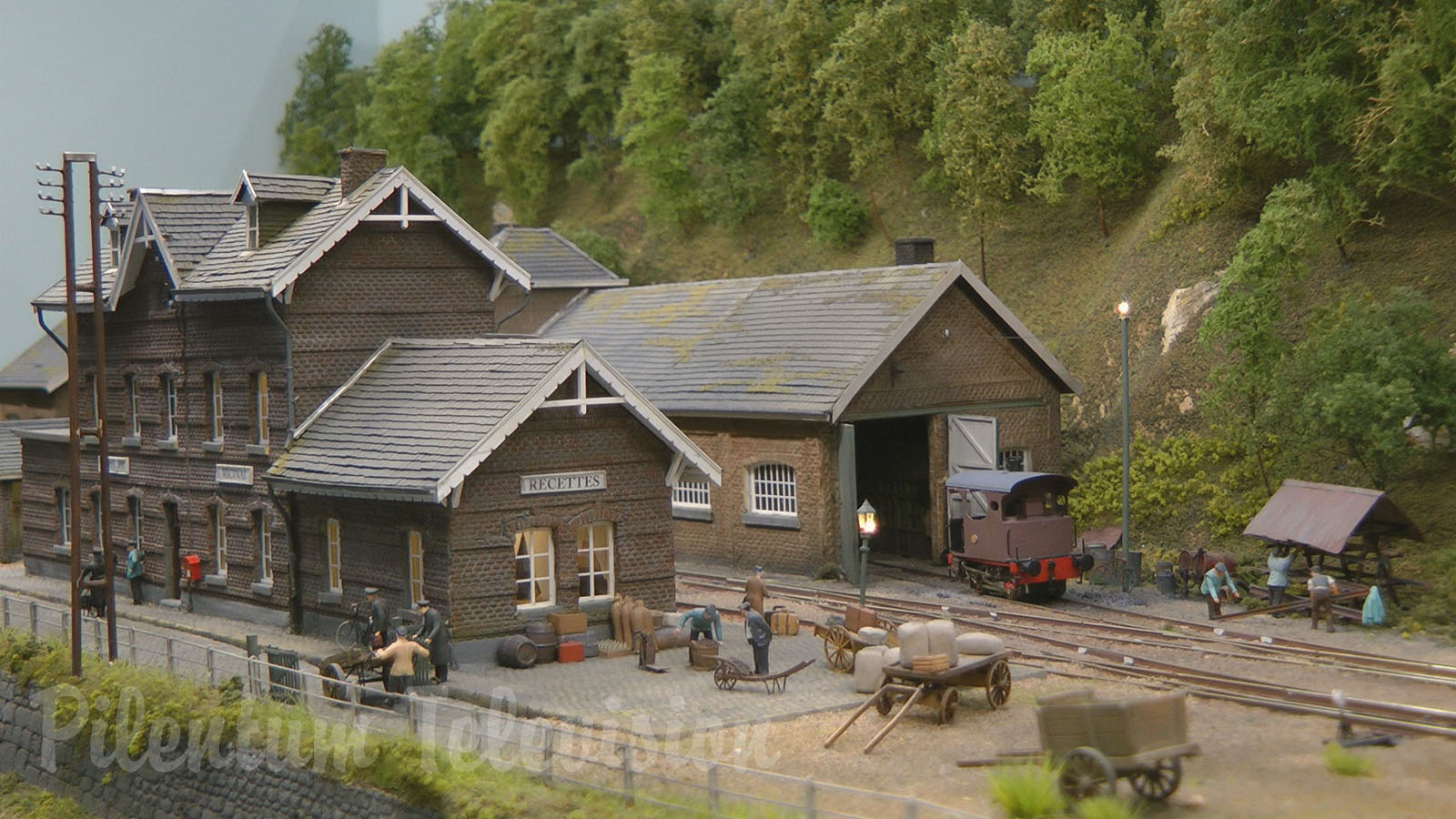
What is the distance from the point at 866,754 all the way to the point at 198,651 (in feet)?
35.5

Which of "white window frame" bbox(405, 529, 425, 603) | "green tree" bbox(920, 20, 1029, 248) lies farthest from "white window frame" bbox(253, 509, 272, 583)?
"green tree" bbox(920, 20, 1029, 248)

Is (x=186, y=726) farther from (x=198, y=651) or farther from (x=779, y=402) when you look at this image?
(x=779, y=402)

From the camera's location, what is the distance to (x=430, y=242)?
Answer: 2836cm

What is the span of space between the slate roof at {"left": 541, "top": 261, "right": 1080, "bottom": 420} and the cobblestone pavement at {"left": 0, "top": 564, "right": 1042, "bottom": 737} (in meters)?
7.39

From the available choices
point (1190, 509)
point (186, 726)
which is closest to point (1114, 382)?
point (1190, 509)

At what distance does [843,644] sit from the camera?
2231cm

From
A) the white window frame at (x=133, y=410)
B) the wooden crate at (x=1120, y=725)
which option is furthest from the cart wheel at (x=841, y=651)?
the white window frame at (x=133, y=410)

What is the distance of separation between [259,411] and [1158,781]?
19330 mm

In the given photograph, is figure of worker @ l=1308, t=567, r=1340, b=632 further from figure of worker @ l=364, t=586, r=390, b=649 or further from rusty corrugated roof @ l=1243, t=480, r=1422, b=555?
figure of worker @ l=364, t=586, r=390, b=649

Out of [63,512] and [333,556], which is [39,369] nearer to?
[63,512]

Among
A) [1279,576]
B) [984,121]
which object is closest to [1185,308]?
[984,121]

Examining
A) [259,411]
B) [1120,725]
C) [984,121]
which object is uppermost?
[984,121]

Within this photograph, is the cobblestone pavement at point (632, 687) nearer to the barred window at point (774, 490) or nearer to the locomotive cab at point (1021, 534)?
the locomotive cab at point (1021, 534)

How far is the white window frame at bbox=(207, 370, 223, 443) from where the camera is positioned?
29062 mm
